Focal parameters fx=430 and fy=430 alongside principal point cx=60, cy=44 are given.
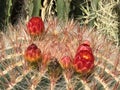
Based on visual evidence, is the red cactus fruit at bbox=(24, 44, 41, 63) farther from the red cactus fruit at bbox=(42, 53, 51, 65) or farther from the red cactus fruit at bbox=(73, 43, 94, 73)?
the red cactus fruit at bbox=(73, 43, 94, 73)

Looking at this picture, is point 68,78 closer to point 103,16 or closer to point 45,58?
point 45,58

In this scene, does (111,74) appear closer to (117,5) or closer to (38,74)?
(38,74)

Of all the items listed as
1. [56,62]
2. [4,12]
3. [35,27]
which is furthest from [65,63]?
[4,12]

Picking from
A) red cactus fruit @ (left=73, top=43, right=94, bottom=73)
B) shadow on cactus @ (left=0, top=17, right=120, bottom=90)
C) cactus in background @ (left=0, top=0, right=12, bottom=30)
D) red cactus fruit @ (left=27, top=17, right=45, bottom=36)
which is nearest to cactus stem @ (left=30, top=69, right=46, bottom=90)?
shadow on cactus @ (left=0, top=17, right=120, bottom=90)

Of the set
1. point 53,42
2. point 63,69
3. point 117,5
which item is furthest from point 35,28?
point 117,5

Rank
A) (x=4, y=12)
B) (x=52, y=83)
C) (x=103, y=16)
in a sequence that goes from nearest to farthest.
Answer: (x=52, y=83) → (x=4, y=12) → (x=103, y=16)

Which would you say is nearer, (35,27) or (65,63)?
(65,63)

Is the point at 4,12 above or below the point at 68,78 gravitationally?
above
